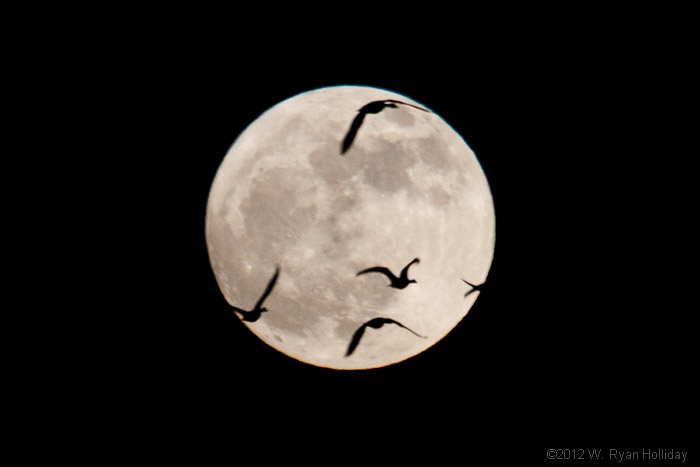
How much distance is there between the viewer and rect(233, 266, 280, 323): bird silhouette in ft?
8.54

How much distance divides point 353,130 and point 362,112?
0.55 feet

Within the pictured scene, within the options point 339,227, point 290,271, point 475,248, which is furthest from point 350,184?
point 475,248

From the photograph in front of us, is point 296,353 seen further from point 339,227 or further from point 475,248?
point 475,248

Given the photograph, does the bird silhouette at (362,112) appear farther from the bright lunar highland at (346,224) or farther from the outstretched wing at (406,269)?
the outstretched wing at (406,269)

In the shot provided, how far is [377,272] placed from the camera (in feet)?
8.18

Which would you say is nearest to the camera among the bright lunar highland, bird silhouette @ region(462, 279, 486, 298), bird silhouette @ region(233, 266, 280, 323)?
the bright lunar highland

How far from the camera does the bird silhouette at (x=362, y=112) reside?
256 centimetres

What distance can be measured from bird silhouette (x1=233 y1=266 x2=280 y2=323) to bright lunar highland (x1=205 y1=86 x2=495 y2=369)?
29mm

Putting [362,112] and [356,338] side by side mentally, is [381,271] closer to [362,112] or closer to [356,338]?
[356,338]

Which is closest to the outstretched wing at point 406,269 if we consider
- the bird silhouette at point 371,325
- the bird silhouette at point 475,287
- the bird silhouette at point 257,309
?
the bird silhouette at point 371,325

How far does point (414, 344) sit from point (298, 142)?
1.40 m

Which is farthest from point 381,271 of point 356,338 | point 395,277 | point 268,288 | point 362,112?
point 362,112

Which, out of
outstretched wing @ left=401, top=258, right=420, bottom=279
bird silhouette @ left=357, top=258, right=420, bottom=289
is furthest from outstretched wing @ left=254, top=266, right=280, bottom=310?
outstretched wing @ left=401, top=258, right=420, bottom=279

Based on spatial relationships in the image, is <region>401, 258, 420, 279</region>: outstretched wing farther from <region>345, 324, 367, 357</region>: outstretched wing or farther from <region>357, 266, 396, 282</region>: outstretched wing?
<region>345, 324, 367, 357</region>: outstretched wing
